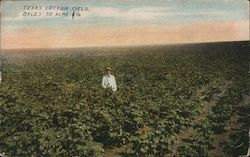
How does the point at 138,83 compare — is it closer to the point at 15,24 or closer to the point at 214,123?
the point at 214,123

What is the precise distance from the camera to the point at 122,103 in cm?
670

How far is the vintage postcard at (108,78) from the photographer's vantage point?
20.6 feet

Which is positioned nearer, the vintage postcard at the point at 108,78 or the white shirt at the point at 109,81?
the vintage postcard at the point at 108,78

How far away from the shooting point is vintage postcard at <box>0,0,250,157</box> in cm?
627

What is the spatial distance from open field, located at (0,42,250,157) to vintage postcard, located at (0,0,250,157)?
0.01 metres

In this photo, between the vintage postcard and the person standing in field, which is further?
the person standing in field

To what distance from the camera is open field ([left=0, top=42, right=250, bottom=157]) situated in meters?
6.29

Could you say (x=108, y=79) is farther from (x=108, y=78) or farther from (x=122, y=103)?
(x=122, y=103)

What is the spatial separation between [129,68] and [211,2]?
1.30 meters

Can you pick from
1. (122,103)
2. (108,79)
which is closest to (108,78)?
(108,79)

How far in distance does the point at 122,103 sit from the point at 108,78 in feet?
1.42

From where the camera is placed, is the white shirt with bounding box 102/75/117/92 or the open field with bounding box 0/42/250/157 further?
the white shirt with bounding box 102/75/117/92

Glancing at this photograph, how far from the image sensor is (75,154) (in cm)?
622

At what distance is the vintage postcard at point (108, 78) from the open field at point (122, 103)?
13mm
